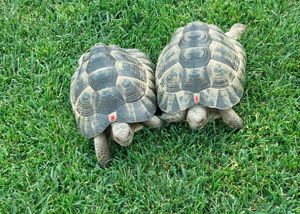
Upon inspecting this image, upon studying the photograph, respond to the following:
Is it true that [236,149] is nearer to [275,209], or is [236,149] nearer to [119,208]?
[275,209]

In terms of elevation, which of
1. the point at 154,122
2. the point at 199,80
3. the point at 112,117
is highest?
the point at 199,80

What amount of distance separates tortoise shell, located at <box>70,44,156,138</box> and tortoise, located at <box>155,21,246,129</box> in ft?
0.51

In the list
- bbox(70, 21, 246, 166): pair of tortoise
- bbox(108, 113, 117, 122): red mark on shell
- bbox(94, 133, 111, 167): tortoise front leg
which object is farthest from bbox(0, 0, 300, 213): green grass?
bbox(108, 113, 117, 122): red mark on shell

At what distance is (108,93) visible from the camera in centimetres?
380

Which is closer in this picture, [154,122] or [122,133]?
[122,133]

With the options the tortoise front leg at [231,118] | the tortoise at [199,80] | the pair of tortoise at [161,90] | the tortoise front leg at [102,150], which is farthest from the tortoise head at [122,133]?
the tortoise front leg at [231,118]

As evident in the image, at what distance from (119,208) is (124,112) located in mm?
655

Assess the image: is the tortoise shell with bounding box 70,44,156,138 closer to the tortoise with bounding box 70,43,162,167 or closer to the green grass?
the tortoise with bounding box 70,43,162,167

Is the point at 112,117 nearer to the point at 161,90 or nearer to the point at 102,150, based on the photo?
the point at 102,150

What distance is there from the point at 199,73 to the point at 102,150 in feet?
2.84

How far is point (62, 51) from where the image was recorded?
15.2 ft

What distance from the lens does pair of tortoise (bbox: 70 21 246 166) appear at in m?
3.79

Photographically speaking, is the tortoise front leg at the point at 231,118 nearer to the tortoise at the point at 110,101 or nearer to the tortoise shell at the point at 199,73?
the tortoise shell at the point at 199,73

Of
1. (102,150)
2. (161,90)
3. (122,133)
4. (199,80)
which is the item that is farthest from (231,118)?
(102,150)
